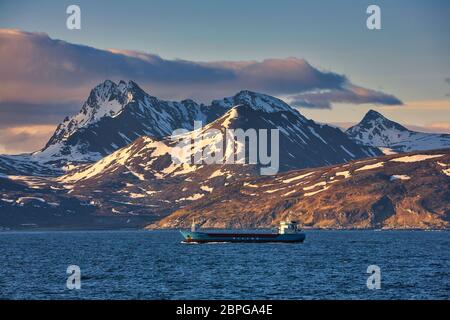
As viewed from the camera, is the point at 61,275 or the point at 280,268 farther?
the point at 280,268

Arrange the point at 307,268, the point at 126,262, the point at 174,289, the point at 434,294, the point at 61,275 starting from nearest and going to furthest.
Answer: the point at 434,294, the point at 174,289, the point at 61,275, the point at 307,268, the point at 126,262

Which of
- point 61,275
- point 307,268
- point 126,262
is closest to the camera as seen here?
point 61,275

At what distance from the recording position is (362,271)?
15575 cm

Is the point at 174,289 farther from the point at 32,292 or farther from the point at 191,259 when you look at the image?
the point at 191,259
